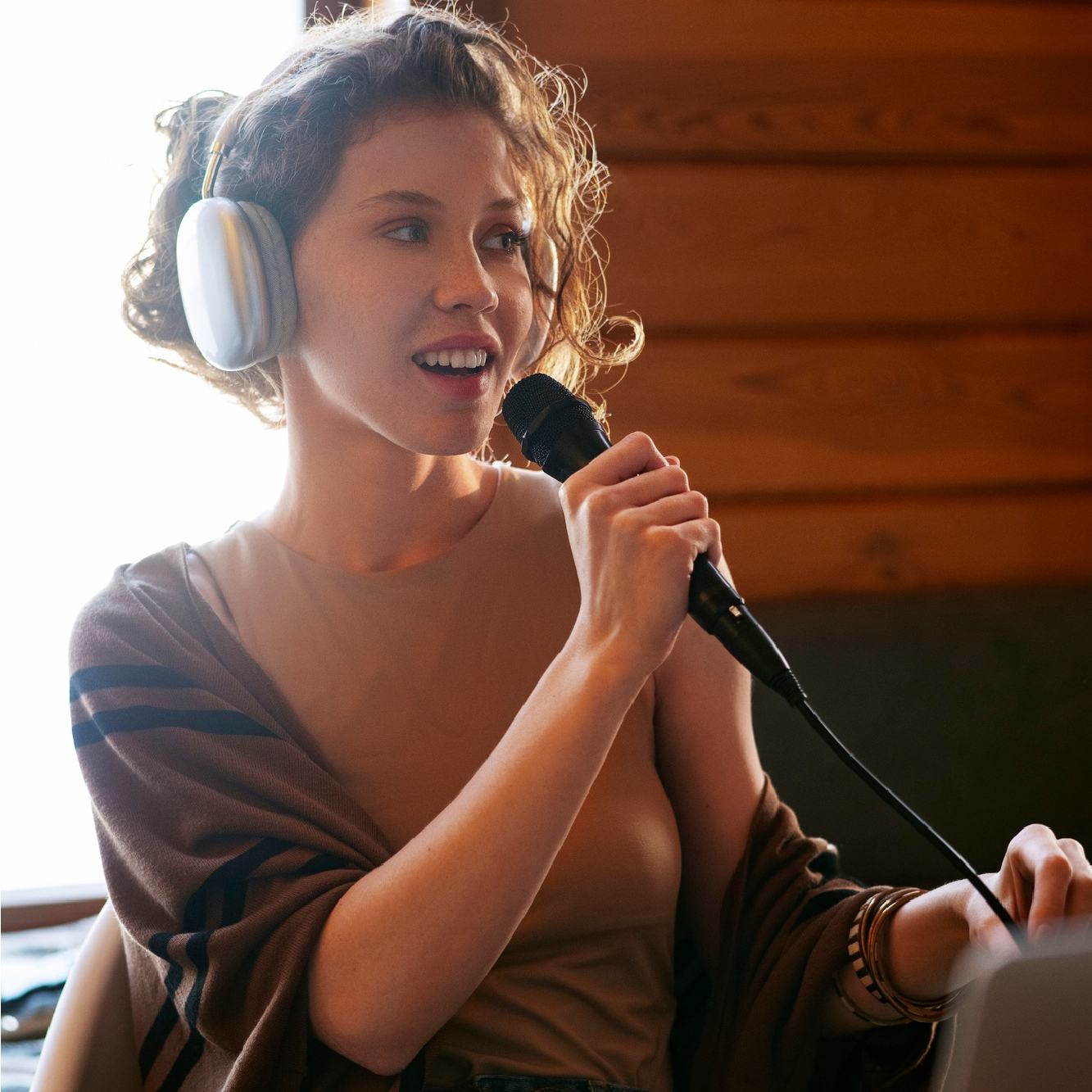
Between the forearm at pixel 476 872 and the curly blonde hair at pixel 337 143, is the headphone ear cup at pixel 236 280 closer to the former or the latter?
the curly blonde hair at pixel 337 143

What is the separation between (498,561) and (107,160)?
1.17 meters

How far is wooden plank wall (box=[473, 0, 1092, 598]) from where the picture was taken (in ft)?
6.29

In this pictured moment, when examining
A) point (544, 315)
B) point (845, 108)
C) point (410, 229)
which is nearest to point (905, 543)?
point (845, 108)

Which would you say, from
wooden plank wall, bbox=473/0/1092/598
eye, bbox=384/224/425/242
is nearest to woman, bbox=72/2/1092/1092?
eye, bbox=384/224/425/242

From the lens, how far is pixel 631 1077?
3.23 feet

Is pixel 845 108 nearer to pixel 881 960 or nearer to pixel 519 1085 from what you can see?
pixel 881 960

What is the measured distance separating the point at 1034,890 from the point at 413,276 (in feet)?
1.99

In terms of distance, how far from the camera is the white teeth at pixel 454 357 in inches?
37.5

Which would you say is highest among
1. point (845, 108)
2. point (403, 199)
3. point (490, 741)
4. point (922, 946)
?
point (845, 108)

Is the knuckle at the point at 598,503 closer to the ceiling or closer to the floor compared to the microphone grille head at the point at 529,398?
closer to the floor

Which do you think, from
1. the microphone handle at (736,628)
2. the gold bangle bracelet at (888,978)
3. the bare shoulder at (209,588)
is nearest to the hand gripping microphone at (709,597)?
the microphone handle at (736,628)

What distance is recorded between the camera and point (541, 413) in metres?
0.89

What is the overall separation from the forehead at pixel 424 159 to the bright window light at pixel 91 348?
974mm

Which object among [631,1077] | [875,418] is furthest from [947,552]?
[631,1077]
